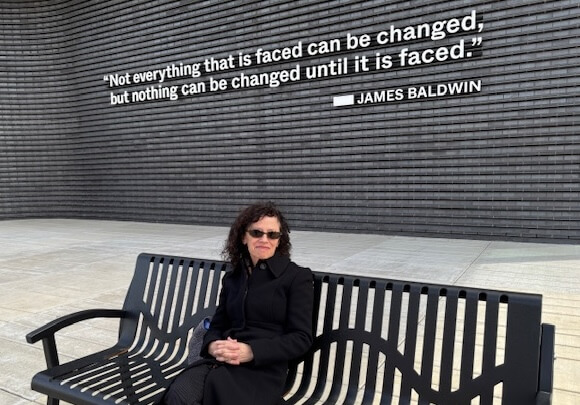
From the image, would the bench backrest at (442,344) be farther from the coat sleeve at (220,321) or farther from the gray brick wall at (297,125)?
the gray brick wall at (297,125)

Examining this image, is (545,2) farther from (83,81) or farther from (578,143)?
(83,81)

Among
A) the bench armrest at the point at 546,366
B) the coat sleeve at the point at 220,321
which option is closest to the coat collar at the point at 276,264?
the coat sleeve at the point at 220,321

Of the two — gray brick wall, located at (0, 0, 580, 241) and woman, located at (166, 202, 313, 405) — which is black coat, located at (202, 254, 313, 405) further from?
gray brick wall, located at (0, 0, 580, 241)

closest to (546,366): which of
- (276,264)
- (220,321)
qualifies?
(276,264)

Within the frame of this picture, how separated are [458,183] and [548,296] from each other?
3591mm

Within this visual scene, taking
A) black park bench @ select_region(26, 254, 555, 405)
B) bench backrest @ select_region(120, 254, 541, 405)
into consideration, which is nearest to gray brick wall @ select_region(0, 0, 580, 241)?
black park bench @ select_region(26, 254, 555, 405)

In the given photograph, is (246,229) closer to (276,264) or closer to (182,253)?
(276,264)

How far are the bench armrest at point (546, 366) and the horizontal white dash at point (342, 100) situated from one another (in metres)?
7.37

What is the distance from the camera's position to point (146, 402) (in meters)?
1.83

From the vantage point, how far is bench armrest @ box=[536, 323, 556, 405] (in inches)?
56.2

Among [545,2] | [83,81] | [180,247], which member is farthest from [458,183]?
[83,81]

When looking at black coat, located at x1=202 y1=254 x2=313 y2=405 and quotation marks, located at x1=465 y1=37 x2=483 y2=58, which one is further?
quotation marks, located at x1=465 y1=37 x2=483 y2=58

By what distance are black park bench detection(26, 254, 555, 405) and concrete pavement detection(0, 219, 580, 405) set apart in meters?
0.82

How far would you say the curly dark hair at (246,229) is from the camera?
200 centimetres
